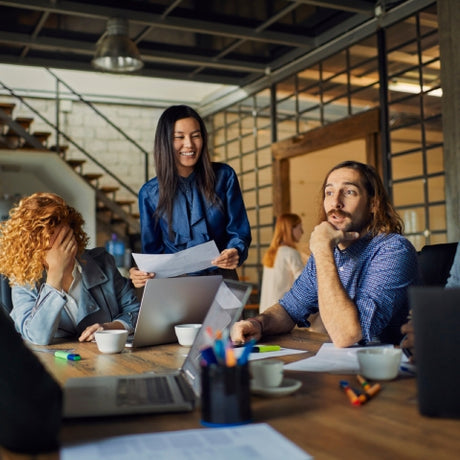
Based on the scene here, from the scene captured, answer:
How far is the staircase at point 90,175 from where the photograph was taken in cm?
719

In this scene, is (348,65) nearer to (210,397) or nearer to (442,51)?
(442,51)

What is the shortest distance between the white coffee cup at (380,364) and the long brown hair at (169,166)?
128cm

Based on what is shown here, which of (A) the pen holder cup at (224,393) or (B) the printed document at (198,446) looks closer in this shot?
(B) the printed document at (198,446)

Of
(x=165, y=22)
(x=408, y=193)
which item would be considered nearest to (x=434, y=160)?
(x=408, y=193)

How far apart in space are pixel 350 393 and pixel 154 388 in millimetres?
329

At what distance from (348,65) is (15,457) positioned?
17.8 feet

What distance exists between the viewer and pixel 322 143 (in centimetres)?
594

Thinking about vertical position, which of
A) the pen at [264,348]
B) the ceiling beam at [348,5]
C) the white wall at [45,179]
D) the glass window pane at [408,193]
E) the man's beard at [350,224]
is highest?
the ceiling beam at [348,5]

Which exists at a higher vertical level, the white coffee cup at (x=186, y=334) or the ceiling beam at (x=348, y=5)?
the ceiling beam at (x=348, y=5)

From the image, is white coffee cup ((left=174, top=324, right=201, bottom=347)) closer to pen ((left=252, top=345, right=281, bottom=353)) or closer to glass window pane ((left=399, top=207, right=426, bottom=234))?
pen ((left=252, top=345, right=281, bottom=353))

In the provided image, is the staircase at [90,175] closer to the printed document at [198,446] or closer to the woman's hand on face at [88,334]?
the woman's hand on face at [88,334]

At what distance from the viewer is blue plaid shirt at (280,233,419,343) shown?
159 centimetres

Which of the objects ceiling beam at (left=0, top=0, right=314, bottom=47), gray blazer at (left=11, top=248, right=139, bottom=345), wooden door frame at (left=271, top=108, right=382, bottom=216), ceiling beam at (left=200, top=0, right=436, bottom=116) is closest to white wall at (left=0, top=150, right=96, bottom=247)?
ceiling beam at (left=200, top=0, right=436, bottom=116)

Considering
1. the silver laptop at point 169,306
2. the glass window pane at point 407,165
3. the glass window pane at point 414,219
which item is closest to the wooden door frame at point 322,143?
the glass window pane at point 407,165
